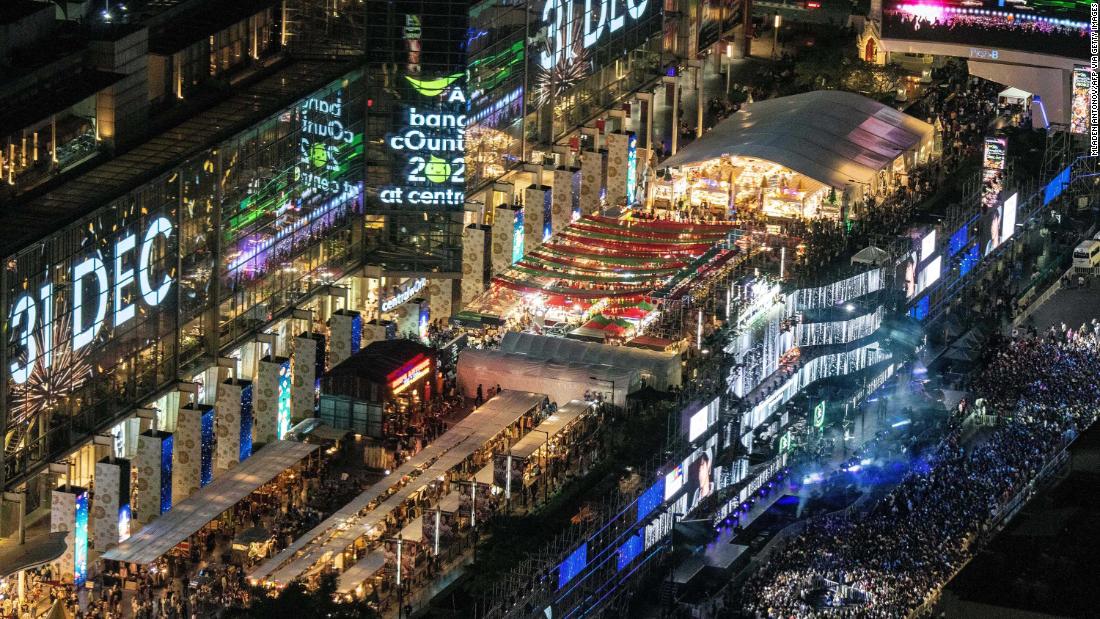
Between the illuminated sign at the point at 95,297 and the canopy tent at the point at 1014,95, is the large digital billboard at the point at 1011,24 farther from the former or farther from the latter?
the illuminated sign at the point at 95,297

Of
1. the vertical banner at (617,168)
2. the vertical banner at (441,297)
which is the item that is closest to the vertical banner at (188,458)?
the vertical banner at (441,297)

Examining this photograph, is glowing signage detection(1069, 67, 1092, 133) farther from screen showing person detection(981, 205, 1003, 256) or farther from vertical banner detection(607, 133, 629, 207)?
vertical banner detection(607, 133, 629, 207)

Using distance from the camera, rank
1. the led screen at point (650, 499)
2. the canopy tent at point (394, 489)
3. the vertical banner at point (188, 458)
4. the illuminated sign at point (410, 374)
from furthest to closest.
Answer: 1. the illuminated sign at point (410, 374)
2. the vertical banner at point (188, 458)
3. the led screen at point (650, 499)
4. the canopy tent at point (394, 489)

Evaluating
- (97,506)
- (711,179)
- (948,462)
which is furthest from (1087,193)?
(97,506)

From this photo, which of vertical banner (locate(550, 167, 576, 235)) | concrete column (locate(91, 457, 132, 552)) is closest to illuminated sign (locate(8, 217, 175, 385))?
concrete column (locate(91, 457, 132, 552))

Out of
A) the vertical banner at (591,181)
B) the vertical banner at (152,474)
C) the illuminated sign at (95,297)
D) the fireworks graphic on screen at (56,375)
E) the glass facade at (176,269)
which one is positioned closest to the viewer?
the illuminated sign at (95,297)

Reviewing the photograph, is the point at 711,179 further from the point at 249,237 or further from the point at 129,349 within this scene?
the point at 129,349
